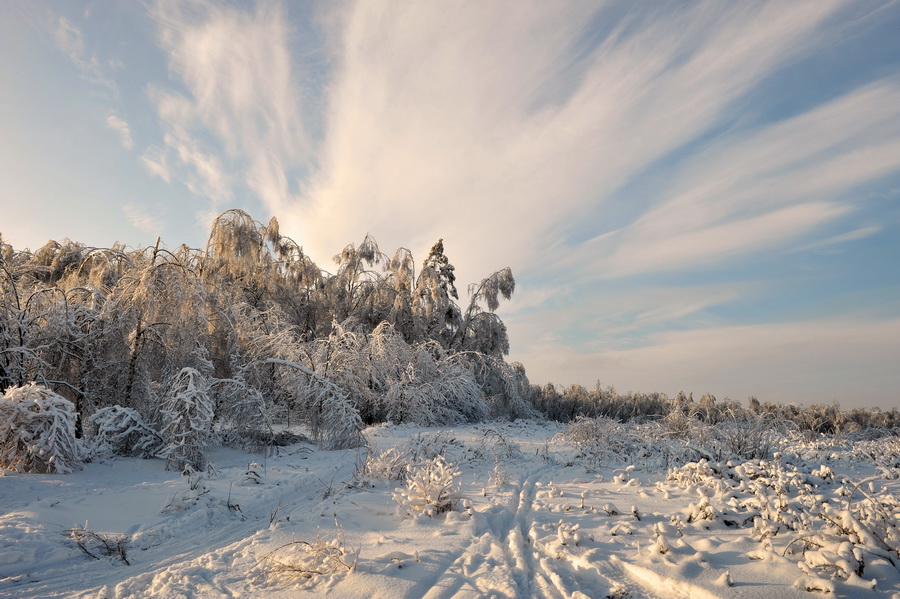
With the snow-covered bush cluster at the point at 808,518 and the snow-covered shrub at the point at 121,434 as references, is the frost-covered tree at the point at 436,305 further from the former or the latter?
the snow-covered bush cluster at the point at 808,518

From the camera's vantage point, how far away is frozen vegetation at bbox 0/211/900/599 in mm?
3369

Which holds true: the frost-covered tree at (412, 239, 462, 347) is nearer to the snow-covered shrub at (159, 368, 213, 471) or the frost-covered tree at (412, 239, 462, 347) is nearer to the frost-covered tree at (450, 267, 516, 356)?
the frost-covered tree at (450, 267, 516, 356)

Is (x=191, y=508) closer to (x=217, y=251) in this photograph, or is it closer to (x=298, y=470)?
(x=298, y=470)

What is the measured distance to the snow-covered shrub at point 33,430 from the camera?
5.63 m

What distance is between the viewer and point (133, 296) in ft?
26.3

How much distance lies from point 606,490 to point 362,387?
8424 mm

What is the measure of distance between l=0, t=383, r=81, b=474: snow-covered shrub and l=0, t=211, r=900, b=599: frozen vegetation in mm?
26

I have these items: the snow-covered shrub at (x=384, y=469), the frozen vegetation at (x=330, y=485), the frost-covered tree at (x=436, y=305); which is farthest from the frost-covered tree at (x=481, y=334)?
the snow-covered shrub at (x=384, y=469)

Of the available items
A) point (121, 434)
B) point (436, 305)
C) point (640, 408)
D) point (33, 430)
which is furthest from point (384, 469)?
point (640, 408)

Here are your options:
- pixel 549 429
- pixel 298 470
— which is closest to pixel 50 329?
pixel 298 470

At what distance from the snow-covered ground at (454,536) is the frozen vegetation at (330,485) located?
0.08 feet

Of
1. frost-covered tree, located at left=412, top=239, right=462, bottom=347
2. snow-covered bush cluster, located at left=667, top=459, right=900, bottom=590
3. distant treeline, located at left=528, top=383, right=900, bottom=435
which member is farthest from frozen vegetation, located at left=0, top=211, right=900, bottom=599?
distant treeline, located at left=528, top=383, right=900, bottom=435

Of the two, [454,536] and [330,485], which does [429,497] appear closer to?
[454,536]

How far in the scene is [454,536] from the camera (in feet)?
14.0
